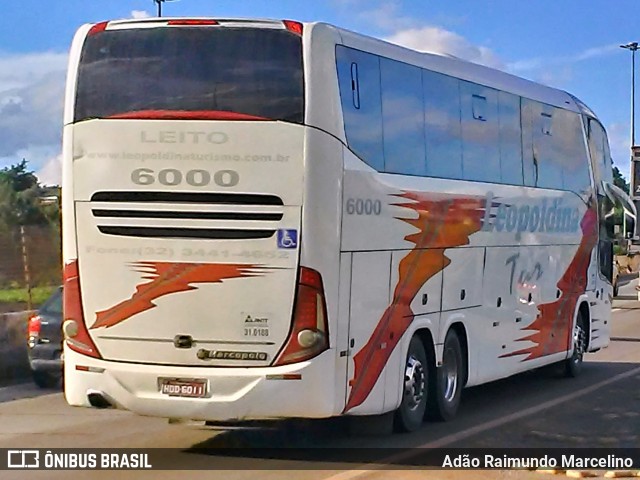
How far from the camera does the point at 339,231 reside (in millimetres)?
10227

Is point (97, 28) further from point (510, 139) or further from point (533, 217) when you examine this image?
point (533, 217)

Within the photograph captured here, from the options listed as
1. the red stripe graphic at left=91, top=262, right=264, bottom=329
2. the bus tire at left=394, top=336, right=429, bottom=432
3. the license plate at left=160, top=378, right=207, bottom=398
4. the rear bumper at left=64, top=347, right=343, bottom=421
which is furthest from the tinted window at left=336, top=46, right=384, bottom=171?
the license plate at left=160, top=378, right=207, bottom=398

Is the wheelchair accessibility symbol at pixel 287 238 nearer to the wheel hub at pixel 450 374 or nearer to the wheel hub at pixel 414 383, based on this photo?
the wheel hub at pixel 414 383

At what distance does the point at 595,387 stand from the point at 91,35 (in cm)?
908

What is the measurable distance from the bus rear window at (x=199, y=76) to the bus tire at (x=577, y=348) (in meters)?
9.02

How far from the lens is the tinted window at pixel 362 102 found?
10.5m

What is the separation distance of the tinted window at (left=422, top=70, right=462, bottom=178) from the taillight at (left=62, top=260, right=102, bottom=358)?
392 cm

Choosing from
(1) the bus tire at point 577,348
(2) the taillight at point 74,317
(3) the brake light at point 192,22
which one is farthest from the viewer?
(1) the bus tire at point 577,348

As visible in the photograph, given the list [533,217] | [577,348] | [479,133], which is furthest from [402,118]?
[577,348]

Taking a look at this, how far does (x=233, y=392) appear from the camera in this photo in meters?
9.94

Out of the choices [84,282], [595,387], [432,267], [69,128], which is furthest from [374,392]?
[595,387]

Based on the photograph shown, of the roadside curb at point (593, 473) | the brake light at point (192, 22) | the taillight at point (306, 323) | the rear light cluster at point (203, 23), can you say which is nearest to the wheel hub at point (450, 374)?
the roadside curb at point (593, 473)

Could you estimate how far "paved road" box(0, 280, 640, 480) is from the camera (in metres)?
10.3

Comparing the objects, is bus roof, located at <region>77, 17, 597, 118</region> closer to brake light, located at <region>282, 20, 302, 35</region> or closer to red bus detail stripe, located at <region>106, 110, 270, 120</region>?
brake light, located at <region>282, 20, 302, 35</region>
